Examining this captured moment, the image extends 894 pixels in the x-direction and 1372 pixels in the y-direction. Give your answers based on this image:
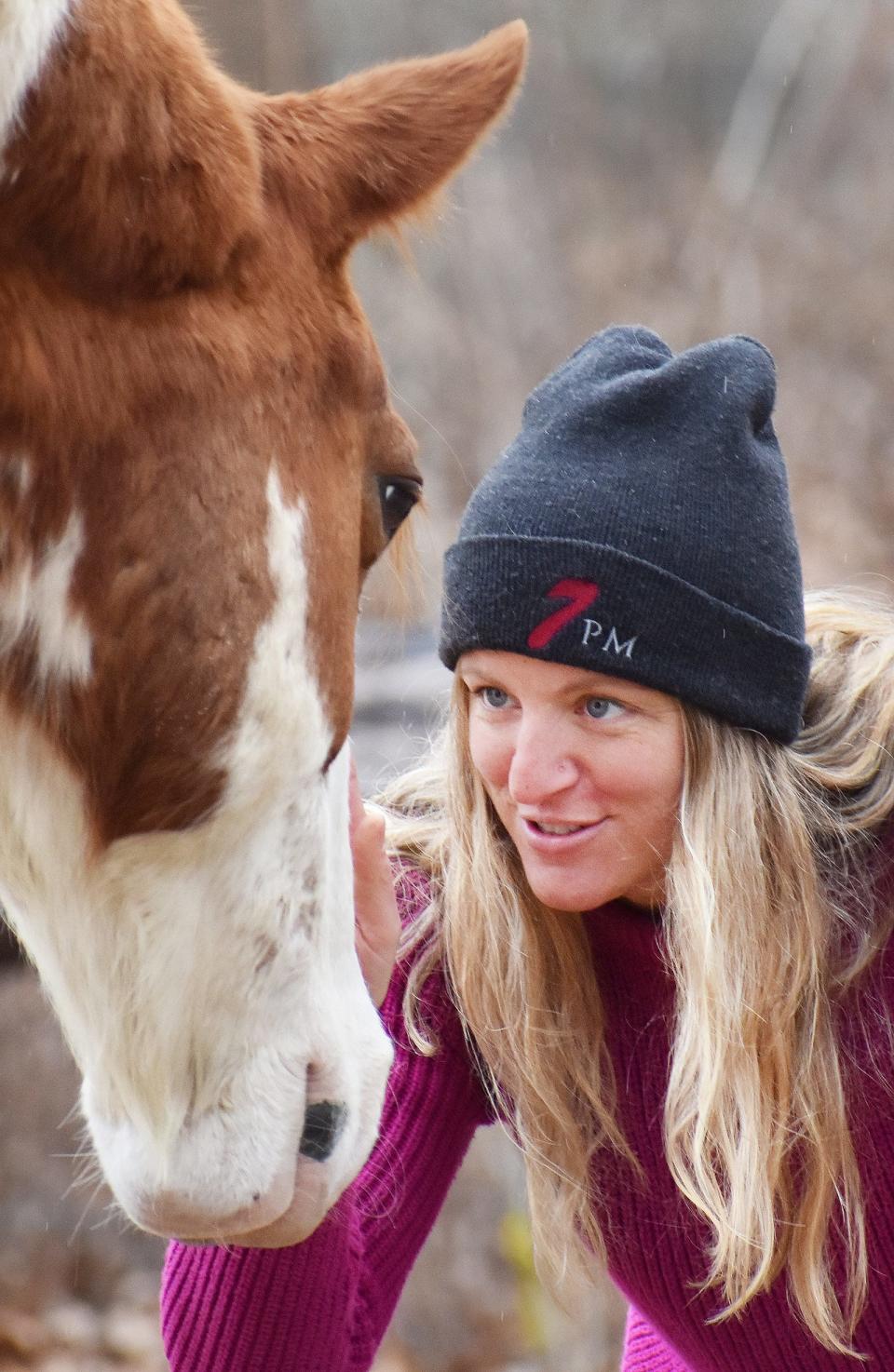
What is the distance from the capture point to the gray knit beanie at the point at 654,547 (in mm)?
1353

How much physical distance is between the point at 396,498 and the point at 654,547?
284 mm

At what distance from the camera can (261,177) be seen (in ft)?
3.28

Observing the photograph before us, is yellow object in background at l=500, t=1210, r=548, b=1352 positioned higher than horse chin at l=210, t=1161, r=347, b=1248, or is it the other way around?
horse chin at l=210, t=1161, r=347, b=1248

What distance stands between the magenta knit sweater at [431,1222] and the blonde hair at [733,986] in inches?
1.2

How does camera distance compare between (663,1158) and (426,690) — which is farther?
(426,690)

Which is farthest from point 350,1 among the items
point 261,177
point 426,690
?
point 261,177

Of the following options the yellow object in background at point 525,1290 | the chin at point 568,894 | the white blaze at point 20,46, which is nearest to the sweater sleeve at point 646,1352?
the chin at point 568,894

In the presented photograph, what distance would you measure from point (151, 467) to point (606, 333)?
28.1 inches

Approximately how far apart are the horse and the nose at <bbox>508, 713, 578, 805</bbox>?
24cm

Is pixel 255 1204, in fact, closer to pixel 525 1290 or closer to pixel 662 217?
pixel 525 1290

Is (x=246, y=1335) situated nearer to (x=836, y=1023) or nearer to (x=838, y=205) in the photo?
(x=836, y=1023)

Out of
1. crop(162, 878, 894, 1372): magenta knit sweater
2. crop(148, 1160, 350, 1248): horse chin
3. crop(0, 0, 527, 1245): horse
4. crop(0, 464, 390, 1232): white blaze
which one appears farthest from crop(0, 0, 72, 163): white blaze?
crop(162, 878, 894, 1372): magenta knit sweater

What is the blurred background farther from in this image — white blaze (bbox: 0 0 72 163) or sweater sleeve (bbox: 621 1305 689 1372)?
white blaze (bbox: 0 0 72 163)

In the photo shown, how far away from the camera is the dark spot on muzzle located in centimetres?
115
